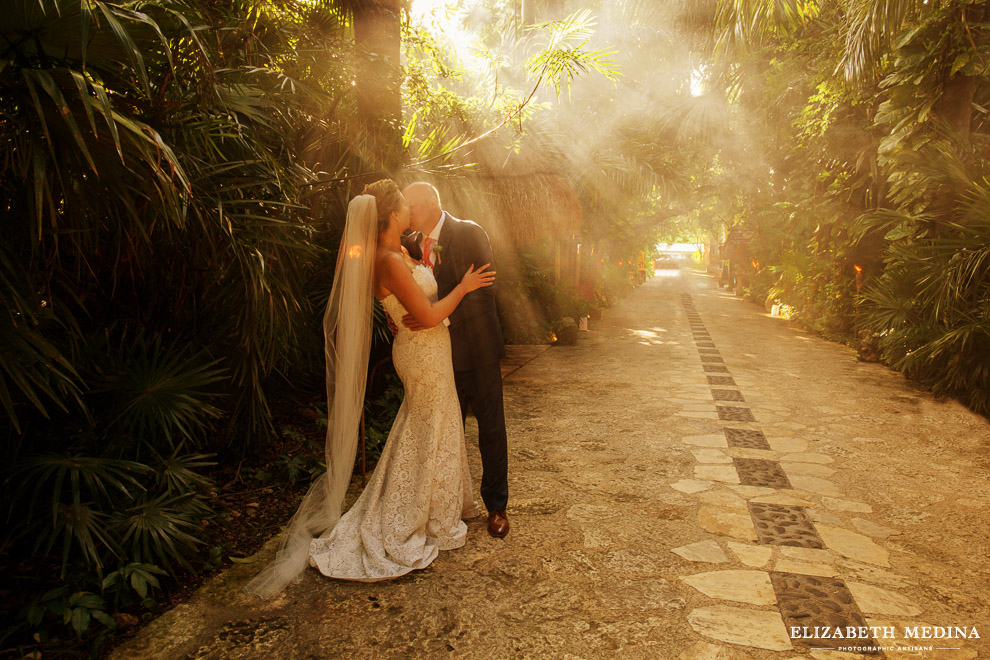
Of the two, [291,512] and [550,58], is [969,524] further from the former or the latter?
[550,58]

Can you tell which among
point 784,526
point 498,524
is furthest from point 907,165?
point 498,524

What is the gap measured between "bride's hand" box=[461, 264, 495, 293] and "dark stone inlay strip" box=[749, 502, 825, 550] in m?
2.01

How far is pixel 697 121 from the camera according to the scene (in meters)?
17.9

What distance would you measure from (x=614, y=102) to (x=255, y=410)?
15590 mm

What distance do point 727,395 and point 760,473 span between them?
2.57 metres

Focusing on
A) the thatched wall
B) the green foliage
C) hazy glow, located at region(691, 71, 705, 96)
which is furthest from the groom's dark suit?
hazy glow, located at region(691, 71, 705, 96)

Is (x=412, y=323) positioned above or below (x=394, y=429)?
above

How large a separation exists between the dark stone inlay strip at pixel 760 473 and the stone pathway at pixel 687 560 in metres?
0.02

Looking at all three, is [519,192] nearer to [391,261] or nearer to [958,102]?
[958,102]

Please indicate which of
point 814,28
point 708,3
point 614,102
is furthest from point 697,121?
point 814,28

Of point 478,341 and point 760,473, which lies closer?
point 478,341

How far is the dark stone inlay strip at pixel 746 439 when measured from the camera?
4789 mm

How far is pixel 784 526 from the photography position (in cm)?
331

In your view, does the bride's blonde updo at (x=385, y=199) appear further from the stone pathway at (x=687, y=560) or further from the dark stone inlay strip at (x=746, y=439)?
the dark stone inlay strip at (x=746, y=439)
